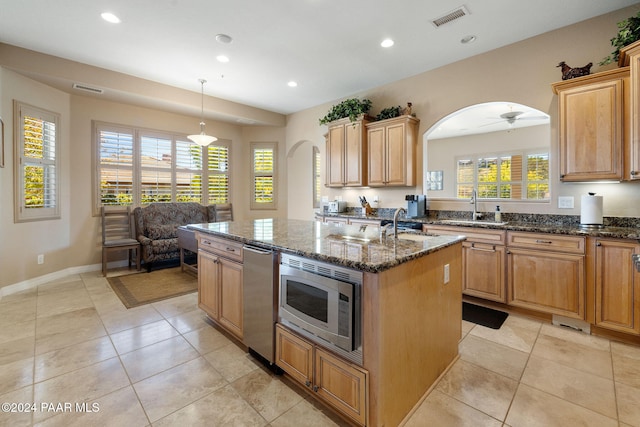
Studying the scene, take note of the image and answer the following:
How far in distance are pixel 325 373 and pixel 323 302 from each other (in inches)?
16.5

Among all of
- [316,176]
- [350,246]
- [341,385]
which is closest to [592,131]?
[350,246]

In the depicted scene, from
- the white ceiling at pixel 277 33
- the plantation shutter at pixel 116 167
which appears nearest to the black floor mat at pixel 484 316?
the white ceiling at pixel 277 33

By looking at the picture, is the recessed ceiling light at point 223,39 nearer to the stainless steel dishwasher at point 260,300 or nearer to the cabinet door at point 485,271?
the stainless steel dishwasher at point 260,300

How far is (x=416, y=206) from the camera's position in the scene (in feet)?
13.0

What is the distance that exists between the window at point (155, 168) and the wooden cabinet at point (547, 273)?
5464mm

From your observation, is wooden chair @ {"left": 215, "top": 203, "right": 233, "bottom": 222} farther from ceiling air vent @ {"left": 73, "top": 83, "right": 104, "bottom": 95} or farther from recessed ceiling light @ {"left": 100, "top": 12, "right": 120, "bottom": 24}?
recessed ceiling light @ {"left": 100, "top": 12, "right": 120, "bottom": 24}

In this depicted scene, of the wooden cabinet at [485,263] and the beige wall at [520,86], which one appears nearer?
the beige wall at [520,86]

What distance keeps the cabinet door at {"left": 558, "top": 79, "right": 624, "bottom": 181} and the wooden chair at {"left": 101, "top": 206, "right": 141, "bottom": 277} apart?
587 cm

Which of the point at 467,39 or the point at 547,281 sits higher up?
the point at 467,39

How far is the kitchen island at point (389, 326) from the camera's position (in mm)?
1412

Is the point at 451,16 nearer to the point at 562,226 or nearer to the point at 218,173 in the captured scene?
the point at 562,226

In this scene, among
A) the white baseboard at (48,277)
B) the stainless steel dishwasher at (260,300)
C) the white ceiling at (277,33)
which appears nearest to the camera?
the stainless steel dishwasher at (260,300)

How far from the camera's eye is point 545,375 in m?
2.02

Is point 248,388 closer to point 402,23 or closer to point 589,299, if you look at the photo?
point 589,299
